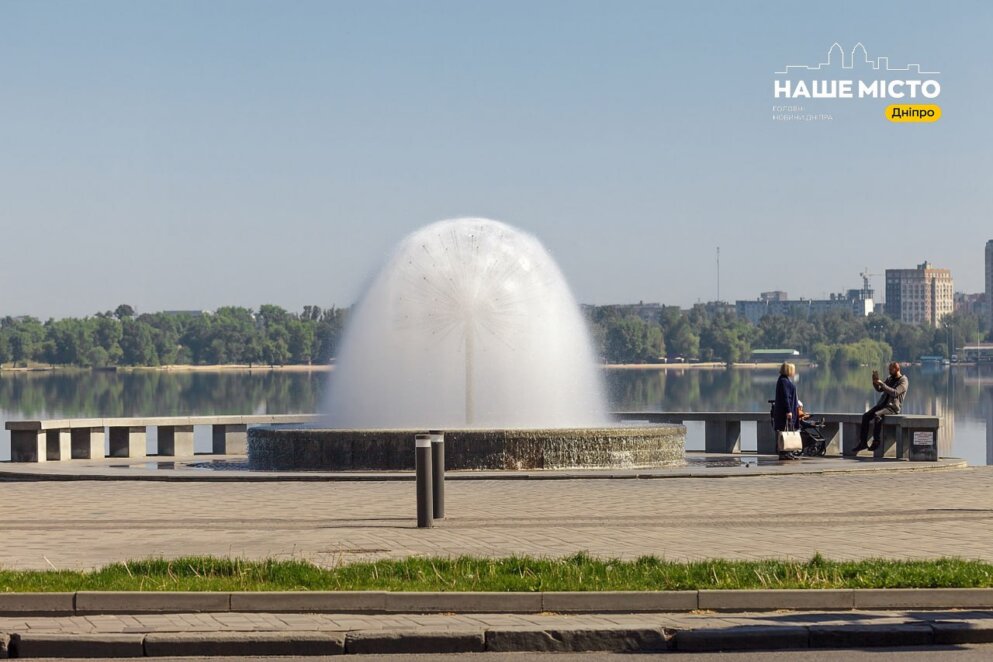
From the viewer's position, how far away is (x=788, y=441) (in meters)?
25.5

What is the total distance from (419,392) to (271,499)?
29.3 ft

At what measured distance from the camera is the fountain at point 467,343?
28.1 metres

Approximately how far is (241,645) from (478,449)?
13789 mm

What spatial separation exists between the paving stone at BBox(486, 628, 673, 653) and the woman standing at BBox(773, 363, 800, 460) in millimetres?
15960

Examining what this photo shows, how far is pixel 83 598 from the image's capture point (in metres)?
10.5

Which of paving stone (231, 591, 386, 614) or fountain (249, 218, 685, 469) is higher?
fountain (249, 218, 685, 469)

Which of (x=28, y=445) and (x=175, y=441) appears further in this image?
(x=175, y=441)

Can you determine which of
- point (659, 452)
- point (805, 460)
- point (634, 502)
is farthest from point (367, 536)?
point (805, 460)

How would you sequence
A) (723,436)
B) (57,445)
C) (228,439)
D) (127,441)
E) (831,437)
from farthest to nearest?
(228,439) → (723,436) → (127,441) → (831,437) → (57,445)

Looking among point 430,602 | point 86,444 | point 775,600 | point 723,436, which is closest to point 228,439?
point 86,444

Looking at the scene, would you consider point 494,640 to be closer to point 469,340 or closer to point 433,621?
point 433,621

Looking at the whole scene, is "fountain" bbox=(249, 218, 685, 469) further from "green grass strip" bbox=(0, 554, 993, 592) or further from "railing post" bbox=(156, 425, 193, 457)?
"green grass strip" bbox=(0, 554, 993, 592)

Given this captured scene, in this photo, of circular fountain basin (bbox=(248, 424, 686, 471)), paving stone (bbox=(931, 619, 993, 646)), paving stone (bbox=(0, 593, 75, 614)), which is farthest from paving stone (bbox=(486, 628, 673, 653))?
circular fountain basin (bbox=(248, 424, 686, 471))

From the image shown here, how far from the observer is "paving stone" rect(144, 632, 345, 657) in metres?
9.55
